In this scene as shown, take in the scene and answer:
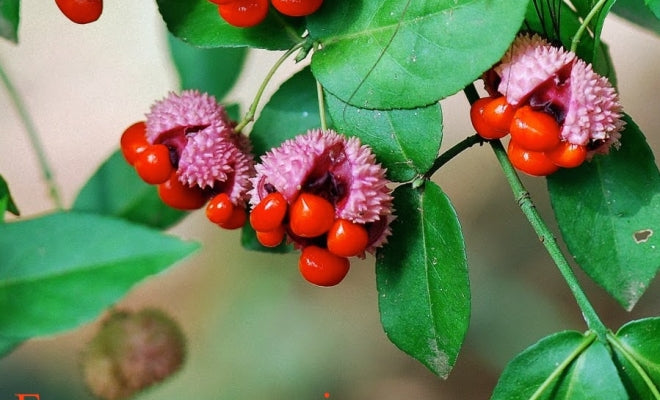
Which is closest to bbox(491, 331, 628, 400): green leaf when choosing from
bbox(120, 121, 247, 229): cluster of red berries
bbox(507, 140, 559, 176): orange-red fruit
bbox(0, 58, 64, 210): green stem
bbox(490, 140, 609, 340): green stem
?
bbox(490, 140, 609, 340): green stem

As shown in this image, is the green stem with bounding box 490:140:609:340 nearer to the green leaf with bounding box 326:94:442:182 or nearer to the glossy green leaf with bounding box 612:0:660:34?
the green leaf with bounding box 326:94:442:182

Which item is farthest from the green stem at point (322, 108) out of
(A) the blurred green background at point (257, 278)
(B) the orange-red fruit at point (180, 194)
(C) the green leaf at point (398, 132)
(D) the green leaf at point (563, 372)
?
(A) the blurred green background at point (257, 278)

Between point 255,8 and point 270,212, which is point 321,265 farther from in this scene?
point 255,8

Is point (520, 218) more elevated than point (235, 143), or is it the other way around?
point (235, 143)

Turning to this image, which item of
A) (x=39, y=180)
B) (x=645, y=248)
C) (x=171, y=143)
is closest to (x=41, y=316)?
(x=171, y=143)

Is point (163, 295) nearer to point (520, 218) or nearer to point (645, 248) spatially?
point (520, 218)

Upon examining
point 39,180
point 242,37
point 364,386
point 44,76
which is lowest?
point 364,386

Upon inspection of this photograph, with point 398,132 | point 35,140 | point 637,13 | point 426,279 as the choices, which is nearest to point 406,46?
point 398,132
